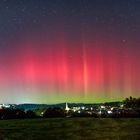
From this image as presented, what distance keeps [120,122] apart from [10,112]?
7.30 metres

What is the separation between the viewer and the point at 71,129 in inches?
757

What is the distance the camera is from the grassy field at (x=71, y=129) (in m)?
17.3

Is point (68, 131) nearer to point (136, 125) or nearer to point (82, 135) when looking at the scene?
point (82, 135)

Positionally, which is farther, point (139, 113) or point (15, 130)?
point (139, 113)

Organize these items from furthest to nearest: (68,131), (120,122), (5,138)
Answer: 1. (120,122)
2. (68,131)
3. (5,138)

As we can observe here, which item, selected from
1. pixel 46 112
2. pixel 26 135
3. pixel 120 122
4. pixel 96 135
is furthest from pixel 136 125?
pixel 46 112

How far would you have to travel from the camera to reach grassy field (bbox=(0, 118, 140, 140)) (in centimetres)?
1732

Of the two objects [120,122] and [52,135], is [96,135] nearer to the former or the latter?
[52,135]

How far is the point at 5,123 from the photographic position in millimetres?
21625

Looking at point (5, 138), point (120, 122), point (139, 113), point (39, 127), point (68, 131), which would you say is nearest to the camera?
point (5, 138)

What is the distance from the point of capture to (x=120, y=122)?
21.3 metres

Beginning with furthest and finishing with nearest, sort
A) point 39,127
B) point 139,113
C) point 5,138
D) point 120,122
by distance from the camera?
point 139,113 < point 120,122 < point 39,127 < point 5,138

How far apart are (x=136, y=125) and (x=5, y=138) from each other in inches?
255

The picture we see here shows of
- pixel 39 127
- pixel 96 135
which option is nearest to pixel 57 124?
pixel 39 127
